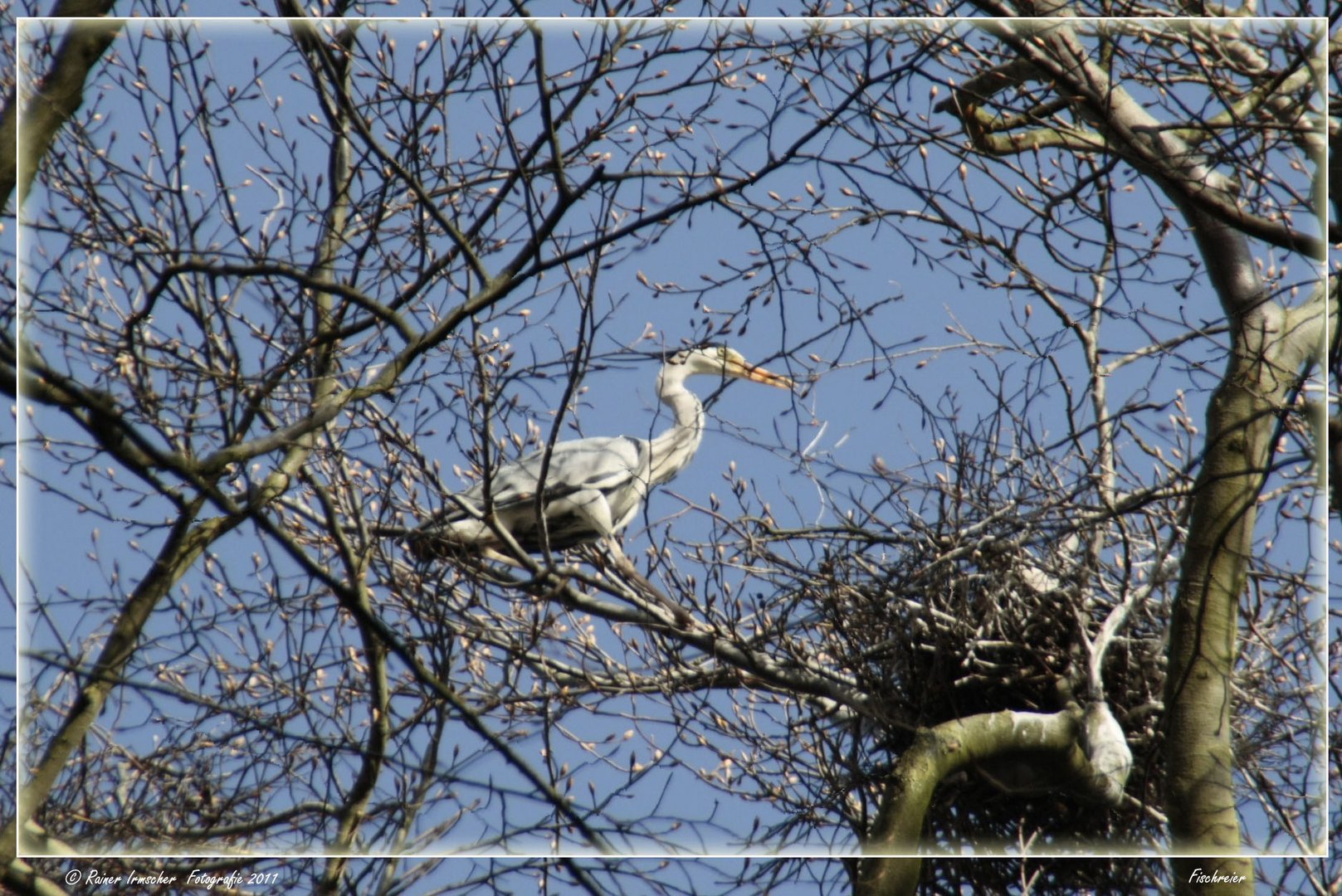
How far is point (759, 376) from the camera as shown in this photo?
4293mm

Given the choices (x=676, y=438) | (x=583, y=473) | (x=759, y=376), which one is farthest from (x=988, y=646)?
(x=583, y=473)

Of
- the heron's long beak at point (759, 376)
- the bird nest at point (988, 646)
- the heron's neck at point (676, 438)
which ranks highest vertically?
the heron's neck at point (676, 438)

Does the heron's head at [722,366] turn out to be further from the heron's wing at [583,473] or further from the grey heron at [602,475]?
the heron's wing at [583,473]

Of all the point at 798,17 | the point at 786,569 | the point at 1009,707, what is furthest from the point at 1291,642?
the point at 798,17

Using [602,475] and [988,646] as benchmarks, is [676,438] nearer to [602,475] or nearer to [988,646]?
[602,475]

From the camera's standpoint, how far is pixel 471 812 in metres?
3.50

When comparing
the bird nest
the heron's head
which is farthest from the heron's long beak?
the bird nest

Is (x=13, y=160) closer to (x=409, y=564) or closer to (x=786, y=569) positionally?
(x=409, y=564)

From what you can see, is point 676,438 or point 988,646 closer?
point 988,646

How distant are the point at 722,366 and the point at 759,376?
254 millimetres

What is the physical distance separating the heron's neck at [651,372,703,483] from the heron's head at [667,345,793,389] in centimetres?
19

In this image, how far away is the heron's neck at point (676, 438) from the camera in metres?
5.07

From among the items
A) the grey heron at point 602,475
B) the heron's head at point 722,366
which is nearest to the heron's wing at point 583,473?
the grey heron at point 602,475

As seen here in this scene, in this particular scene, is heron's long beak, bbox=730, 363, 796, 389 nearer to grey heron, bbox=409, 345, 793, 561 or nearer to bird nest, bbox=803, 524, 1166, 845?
grey heron, bbox=409, 345, 793, 561
